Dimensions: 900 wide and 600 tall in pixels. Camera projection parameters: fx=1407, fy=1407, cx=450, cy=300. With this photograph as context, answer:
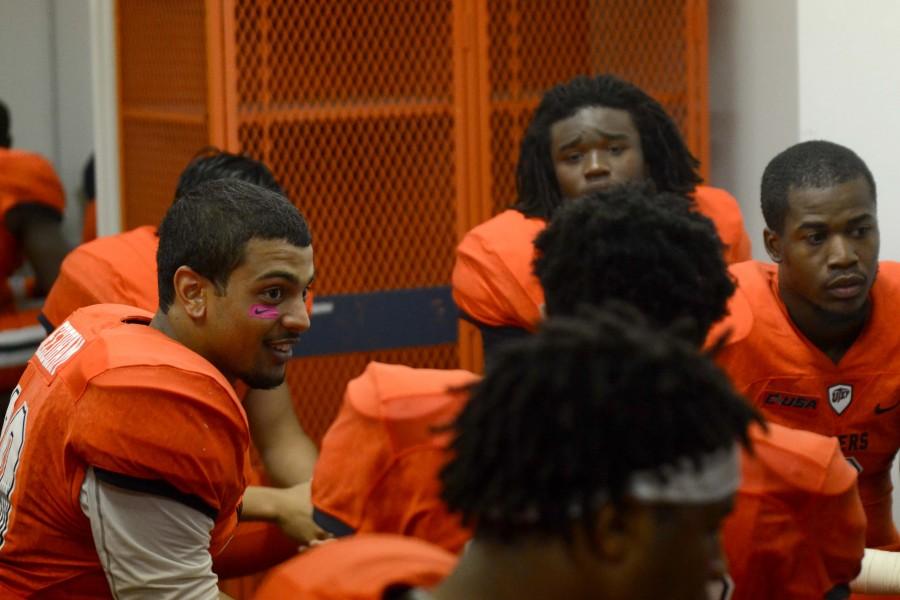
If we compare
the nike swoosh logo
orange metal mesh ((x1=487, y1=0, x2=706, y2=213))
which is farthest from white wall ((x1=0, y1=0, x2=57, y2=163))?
the nike swoosh logo

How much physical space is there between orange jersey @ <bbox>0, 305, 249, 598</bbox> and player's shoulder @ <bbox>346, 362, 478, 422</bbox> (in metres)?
0.32

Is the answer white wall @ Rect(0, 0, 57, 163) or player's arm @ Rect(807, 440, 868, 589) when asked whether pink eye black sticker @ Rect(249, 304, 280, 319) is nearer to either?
player's arm @ Rect(807, 440, 868, 589)

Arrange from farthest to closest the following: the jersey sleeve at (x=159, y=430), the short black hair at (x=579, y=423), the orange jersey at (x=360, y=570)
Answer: the jersey sleeve at (x=159, y=430)
the orange jersey at (x=360, y=570)
the short black hair at (x=579, y=423)

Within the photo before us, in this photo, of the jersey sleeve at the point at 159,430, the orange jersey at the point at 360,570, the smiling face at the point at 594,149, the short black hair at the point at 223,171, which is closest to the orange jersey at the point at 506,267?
the smiling face at the point at 594,149

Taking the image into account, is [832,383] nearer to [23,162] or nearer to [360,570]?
[360,570]

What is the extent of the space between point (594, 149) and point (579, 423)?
6.57 feet

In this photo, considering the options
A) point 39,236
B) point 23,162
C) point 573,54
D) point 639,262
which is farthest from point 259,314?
point 23,162

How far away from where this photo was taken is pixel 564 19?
398cm

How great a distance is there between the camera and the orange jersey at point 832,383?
8.48ft

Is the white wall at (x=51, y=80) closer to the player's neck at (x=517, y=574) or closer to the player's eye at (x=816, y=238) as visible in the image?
the player's eye at (x=816, y=238)

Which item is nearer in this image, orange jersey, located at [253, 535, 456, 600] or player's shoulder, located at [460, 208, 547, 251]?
orange jersey, located at [253, 535, 456, 600]

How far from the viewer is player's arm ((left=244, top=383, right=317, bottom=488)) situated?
10.3ft

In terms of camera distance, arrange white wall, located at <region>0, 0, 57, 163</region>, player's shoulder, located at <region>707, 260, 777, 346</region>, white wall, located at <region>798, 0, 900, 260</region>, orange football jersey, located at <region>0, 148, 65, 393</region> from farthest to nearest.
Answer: white wall, located at <region>0, 0, 57, 163</region>, orange football jersey, located at <region>0, 148, 65, 393</region>, white wall, located at <region>798, 0, 900, 260</region>, player's shoulder, located at <region>707, 260, 777, 346</region>

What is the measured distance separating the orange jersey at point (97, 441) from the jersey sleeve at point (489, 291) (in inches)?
34.6
